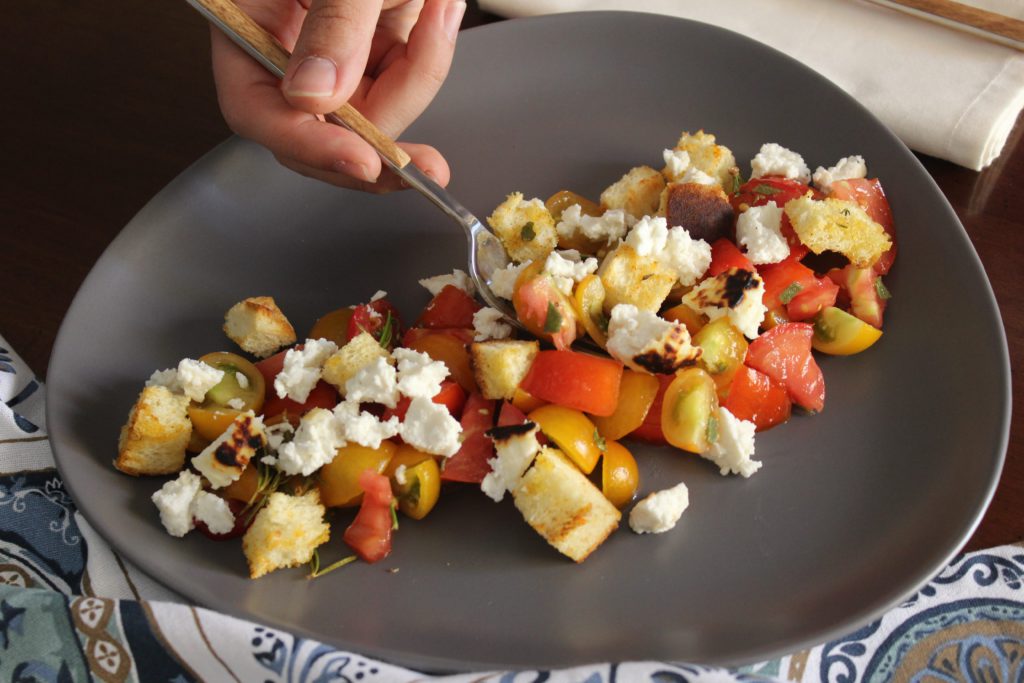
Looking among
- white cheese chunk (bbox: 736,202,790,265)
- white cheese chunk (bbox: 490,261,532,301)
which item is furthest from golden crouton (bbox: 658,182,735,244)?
white cheese chunk (bbox: 490,261,532,301)

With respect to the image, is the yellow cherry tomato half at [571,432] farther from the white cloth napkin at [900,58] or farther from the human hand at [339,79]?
the white cloth napkin at [900,58]

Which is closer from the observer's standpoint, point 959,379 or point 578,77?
point 959,379

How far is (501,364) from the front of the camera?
157 cm

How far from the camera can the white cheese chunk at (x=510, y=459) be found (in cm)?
153

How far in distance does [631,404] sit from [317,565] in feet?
1.81

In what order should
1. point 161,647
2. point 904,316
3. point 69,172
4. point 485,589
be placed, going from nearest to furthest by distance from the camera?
point 161,647 → point 485,589 → point 904,316 → point 69,172

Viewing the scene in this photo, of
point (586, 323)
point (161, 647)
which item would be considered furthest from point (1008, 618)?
point (161, 647)

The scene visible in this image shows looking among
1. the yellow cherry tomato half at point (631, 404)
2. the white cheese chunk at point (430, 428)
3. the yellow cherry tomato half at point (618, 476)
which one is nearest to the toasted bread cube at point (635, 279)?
the yellow cherry tomato half at point (631, 404)

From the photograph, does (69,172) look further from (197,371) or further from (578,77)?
(578,77)

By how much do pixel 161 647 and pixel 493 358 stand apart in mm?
640

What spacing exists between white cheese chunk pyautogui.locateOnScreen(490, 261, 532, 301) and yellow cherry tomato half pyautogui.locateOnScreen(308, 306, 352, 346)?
27 centimetres

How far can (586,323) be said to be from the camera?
1668 mm

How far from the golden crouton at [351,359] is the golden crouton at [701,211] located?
1.89 feet

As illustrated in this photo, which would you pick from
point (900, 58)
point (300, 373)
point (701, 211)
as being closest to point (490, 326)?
point (300, 373)
